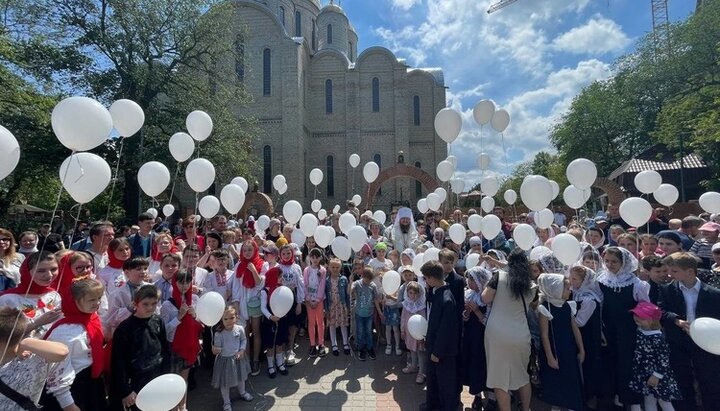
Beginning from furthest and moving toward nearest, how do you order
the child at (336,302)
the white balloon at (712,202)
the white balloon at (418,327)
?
1. the white balloon at (712,202)
2. the child at (336,302)
3. the white balloon at (418,327)

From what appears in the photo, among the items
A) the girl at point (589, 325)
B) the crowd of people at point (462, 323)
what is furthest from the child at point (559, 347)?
the girl at point (589, 325)

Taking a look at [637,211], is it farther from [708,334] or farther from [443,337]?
[443,337]

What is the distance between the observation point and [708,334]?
2621 millimetres

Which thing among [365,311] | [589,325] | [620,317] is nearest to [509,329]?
[589,325]

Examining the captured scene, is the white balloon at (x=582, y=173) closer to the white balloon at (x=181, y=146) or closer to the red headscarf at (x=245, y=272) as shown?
the red headscarf at (x=245, y=272)

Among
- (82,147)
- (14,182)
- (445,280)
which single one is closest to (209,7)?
(14,182)

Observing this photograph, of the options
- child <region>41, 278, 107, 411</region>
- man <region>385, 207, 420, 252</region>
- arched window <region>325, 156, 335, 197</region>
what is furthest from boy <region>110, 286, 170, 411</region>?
arched window <region>325, 156, 335, 197</region>

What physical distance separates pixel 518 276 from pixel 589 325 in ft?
4.02

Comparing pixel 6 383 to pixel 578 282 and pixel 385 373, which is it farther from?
pixel 578 282

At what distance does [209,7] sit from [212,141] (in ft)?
21.8

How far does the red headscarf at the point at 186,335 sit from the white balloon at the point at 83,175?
4.09 feet

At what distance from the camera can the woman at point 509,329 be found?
3.25 m

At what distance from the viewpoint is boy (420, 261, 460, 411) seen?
3576 mm

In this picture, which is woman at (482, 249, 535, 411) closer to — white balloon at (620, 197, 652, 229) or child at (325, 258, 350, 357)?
child at (325, 258, 350, 357)
